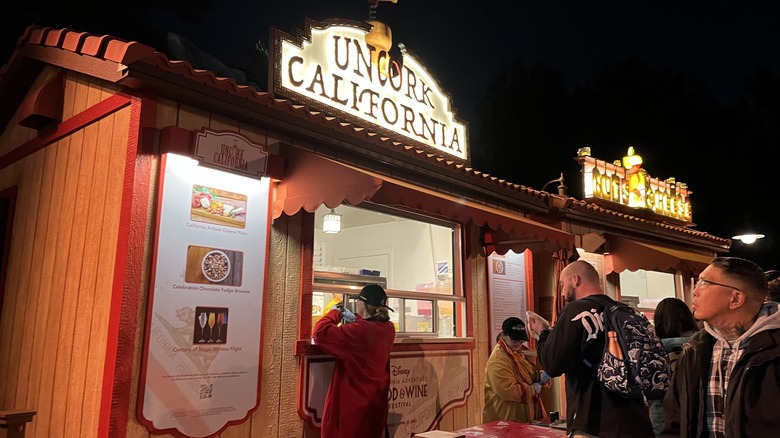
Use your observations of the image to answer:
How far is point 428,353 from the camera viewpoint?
684cm

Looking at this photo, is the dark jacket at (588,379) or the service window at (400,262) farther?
the service window at (400,262)

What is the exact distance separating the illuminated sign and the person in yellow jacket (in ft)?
18.1

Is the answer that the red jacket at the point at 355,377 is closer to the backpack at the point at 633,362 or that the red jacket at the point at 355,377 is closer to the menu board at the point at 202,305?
the menu board at the point at 202,305

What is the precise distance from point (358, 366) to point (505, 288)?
357 cm

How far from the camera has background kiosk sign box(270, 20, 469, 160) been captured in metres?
6.94

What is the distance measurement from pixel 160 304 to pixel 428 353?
130 inches

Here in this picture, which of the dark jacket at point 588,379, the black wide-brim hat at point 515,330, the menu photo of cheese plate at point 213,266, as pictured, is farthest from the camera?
the black wide-brim hat at point 515,330

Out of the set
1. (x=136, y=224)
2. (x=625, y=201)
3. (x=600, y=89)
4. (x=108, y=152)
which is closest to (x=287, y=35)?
(x=108, y=152)

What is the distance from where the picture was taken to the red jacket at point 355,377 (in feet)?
17.4

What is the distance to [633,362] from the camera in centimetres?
345

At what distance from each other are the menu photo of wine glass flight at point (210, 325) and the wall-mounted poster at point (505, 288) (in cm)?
408

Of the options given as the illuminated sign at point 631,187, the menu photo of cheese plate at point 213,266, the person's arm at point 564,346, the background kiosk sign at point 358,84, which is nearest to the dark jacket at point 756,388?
the person's arm at point 564,346

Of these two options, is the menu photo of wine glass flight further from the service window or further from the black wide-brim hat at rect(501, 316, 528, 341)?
the black wide-brim hat at rect(501, 316, 528, 341)

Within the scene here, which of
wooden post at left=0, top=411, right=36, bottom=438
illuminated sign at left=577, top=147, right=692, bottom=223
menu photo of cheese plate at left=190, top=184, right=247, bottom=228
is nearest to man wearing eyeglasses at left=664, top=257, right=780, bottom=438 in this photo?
menu photo of cheese plate at left=190, top=184, right=247, bottom=228
